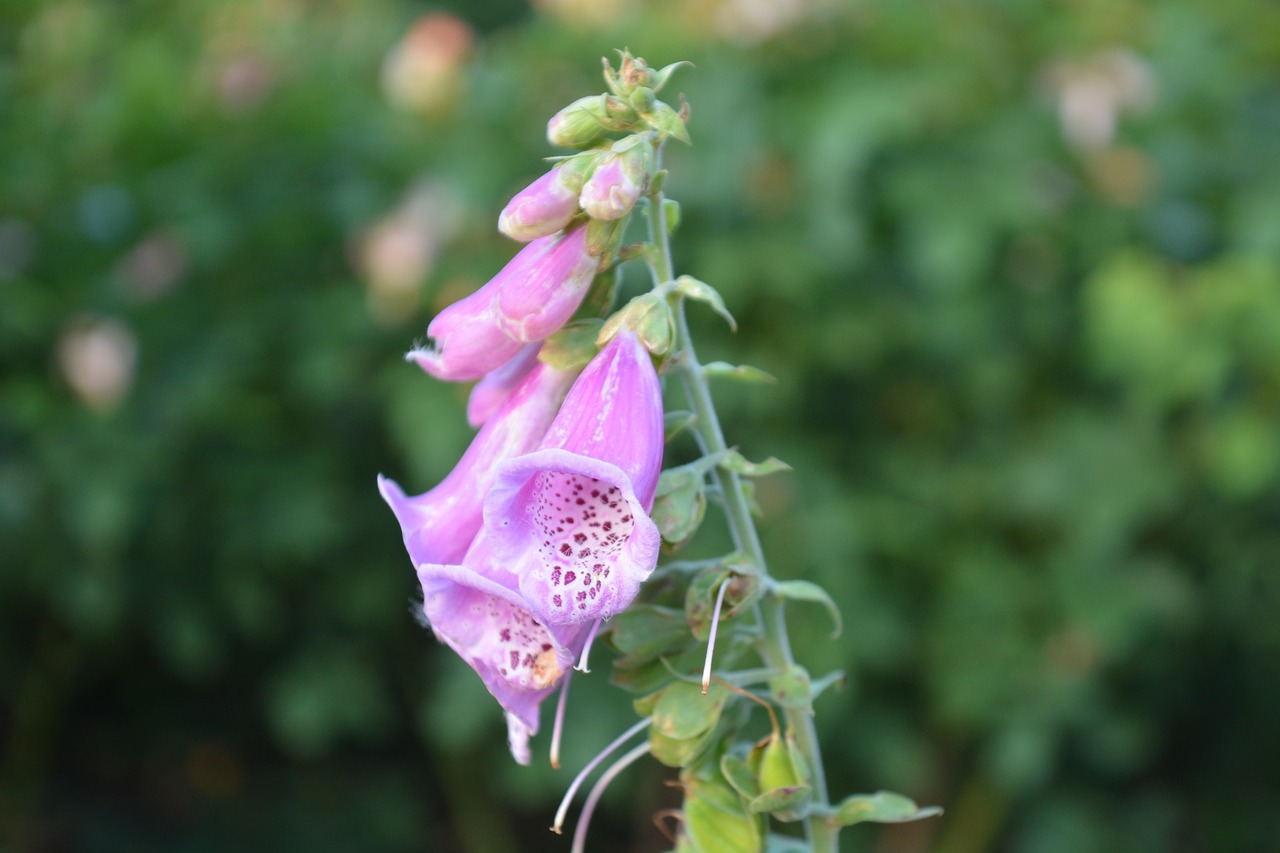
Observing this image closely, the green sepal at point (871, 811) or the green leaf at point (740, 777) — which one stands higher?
the green leaf at point (740, 777)

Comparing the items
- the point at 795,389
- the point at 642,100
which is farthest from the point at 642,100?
the point at 795,389

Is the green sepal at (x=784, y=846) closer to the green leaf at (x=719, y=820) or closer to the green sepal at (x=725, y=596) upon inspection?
the green leaf at (x=719, y=820)

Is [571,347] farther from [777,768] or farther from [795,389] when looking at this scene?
[795,389]

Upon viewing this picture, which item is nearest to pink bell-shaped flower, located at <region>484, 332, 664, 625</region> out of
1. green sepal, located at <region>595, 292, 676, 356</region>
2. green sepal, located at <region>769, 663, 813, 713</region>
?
green sepal, located at <region>595, 292, 676, 356</region>

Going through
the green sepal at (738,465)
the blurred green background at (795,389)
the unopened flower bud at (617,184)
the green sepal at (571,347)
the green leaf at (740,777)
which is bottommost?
the blurred green background at (795,389)

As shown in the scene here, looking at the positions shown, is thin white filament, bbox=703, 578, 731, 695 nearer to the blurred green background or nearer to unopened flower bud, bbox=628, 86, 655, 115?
unopened flower bud, bbox=628, 86, 655, 115

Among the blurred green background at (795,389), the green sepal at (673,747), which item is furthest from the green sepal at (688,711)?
the blurred green background at (795,389)
